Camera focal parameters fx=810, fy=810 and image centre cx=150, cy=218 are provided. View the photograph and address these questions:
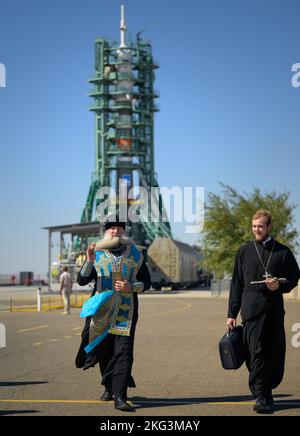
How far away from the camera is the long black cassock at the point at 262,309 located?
7.99m

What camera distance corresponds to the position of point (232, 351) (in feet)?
26.5

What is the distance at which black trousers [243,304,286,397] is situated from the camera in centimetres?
795

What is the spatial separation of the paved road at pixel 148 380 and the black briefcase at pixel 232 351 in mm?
439

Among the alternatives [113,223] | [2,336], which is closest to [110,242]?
[113,223]

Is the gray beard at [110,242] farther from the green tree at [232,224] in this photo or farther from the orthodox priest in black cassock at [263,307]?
the green tree at [232,224]

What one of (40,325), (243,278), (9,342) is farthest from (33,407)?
(40,325)

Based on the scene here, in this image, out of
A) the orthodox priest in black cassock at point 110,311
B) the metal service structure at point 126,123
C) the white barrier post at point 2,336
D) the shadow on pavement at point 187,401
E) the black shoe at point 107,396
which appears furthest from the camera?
the metal service structure at point 126,123

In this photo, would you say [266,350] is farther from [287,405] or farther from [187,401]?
[187,401]

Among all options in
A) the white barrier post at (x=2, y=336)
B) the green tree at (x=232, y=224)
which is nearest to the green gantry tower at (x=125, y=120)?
the green tree at (x=232, y=224)

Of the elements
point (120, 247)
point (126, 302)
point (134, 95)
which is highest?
point (134, 95)

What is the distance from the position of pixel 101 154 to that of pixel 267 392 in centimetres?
8729

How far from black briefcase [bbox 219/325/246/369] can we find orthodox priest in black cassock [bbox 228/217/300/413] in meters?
0.08
